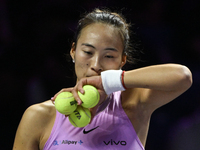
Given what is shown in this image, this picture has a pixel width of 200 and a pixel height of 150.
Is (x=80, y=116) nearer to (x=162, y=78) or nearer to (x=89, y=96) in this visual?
(x=89, y=96)

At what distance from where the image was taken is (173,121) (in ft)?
10.1

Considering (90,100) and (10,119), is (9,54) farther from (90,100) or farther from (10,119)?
(90,100)

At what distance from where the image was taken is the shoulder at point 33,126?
172cm

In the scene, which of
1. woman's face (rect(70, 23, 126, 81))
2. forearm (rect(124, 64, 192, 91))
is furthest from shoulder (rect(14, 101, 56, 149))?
forearm (rect(124, 64, 192, 91))

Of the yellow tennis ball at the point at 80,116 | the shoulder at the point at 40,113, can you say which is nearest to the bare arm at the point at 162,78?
the yellow tennis ball at the point at 80,116

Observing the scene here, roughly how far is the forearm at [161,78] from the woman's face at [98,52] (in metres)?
0.24

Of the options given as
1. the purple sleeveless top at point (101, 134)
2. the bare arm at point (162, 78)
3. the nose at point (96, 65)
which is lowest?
the purple sleeveless top at point (101, 134)

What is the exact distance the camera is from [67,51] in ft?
10.6

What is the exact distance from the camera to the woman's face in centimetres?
161

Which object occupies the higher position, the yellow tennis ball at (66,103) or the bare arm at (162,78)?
the bare arm at (162,78)

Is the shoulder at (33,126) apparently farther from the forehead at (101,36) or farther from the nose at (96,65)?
the forehead at (101,36)

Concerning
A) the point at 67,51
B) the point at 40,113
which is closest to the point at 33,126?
the point at 40,113

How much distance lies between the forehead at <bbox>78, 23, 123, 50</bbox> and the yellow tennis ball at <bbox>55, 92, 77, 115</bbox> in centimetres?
45

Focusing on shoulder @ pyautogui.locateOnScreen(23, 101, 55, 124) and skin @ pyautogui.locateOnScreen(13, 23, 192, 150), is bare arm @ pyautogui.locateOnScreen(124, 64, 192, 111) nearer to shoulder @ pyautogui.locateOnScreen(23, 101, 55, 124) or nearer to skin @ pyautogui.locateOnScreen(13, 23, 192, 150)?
skin @ pyautogui.locateOnScreen(13, 23, 192, 150)
